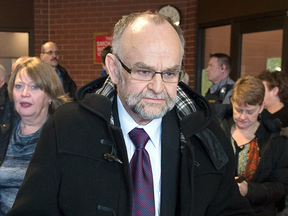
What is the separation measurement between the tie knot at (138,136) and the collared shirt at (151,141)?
1cm

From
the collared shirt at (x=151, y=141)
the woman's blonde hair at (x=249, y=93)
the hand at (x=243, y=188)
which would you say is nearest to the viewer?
the collared shirt at (x=151, y=141)

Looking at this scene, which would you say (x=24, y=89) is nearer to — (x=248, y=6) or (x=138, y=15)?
(x=138, y=15)

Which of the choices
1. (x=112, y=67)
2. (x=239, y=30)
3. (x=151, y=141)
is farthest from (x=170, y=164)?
(x=239, y=30)

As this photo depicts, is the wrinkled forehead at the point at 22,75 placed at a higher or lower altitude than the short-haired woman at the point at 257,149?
higher

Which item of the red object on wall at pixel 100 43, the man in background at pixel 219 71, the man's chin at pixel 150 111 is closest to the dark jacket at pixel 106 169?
the man's chin at pixel 150 111

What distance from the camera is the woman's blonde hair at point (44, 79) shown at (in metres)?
2.54

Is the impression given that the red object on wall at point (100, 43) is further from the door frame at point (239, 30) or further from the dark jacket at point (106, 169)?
the dark jacket at point (106, 169)

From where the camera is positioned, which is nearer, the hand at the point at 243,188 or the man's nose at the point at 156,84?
the man's nose at the point at 156,84

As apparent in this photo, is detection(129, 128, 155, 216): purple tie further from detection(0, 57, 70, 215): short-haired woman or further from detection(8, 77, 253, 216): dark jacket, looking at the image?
detection(0, 57, 70, 215): short-haired woman

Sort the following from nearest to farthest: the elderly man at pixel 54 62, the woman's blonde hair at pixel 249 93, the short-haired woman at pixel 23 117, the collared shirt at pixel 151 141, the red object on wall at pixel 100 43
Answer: the collared shirt at pixel 151 141 < the short-haired woman at pixel 23 117 < the woman's blonde hair at pixel 249 93 < the elderly man at pixel 54 62 < the red object on wall at pixel 100 43

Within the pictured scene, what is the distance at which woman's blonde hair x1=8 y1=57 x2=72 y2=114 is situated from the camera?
2543 mm

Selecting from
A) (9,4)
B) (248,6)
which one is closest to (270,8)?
(248,6)

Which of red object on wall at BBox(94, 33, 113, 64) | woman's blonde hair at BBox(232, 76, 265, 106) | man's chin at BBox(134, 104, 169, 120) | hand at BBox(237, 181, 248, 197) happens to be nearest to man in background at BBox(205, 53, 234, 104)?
woman's blonde hair at BBox(232, 76, 265, 106)

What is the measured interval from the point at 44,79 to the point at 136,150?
1363 mm
